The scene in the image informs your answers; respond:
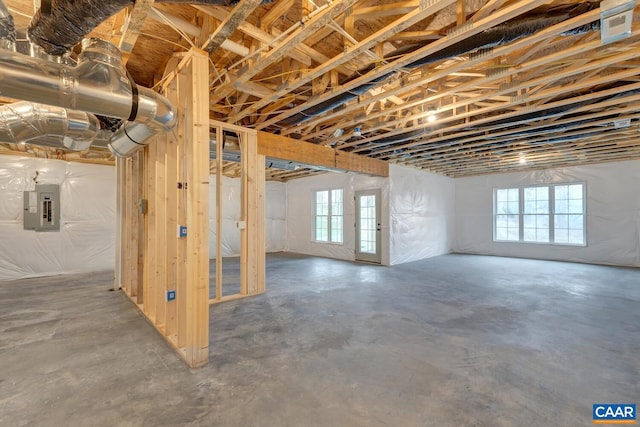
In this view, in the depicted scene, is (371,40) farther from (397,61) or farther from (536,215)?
(536,215)

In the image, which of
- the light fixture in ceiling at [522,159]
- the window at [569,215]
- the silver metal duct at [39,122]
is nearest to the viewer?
the silver metal duct at [39,122]

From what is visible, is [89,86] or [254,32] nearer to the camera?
[89,86]

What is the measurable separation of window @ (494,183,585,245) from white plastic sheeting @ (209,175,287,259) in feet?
21.0

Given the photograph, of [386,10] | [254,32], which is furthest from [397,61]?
[254,32]

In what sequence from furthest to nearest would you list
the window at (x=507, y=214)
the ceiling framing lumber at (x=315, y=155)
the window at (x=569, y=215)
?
the window at (x=507, y=214) < the window at (x=569, y=215) < the ceiling framing lumber at (x=315, y=155)

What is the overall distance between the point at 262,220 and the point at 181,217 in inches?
77.5

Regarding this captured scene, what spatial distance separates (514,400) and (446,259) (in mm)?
5874

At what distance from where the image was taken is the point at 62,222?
562 cm

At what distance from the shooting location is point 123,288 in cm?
433

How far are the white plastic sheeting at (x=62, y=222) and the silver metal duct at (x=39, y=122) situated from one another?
338 cm

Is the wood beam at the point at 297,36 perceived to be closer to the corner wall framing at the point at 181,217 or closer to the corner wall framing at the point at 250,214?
the corner wall framing at the point at 181,217

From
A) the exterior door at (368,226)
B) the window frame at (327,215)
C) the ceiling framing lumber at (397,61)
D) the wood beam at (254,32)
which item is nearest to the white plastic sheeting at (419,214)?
the exterior door at (368,226)

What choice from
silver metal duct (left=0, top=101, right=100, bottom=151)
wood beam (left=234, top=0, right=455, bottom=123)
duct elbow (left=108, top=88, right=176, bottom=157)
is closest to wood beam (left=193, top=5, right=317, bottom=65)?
wood beam (left=234, top=0, right=455, bottom=123)

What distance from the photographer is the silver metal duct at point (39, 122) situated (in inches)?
104
